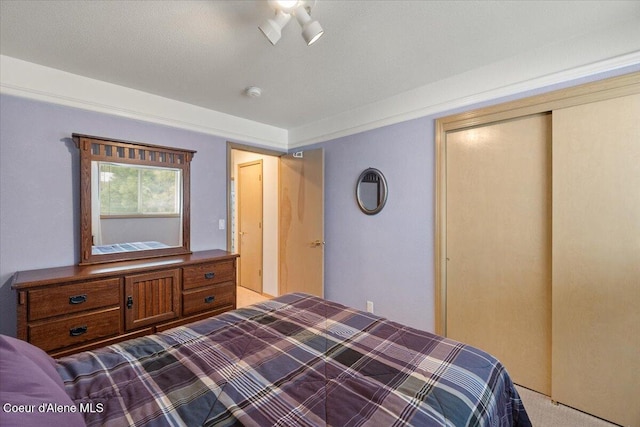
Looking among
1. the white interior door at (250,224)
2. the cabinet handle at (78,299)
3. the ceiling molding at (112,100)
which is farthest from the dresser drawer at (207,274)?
Answer: the white interior door at (250,224)

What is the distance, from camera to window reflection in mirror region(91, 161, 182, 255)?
2375 mm

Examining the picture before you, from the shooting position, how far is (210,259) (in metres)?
2.61

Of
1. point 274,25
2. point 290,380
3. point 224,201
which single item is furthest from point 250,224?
point 290,380

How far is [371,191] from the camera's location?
2.96 meters

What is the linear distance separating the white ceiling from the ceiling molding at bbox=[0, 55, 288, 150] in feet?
0.28

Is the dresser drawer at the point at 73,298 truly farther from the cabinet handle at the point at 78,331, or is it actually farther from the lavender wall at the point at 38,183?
the lavender wall at the point at 38,183

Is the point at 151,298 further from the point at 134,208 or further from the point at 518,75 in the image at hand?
the point at 518,75

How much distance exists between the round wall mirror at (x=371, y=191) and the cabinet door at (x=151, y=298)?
1919mm

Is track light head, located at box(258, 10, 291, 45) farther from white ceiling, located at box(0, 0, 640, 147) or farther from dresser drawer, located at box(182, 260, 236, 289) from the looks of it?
dresser drawer, located at box(182, 260, 236, 289)

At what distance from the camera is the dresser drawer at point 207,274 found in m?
2.48

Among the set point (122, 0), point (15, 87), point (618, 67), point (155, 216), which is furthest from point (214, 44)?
point (618, 67)

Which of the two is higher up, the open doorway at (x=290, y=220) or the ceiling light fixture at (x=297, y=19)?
the ceiling light fixture at (x=297, y=19)

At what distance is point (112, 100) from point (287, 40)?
1729 mm

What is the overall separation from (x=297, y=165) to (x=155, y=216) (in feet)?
5.63
